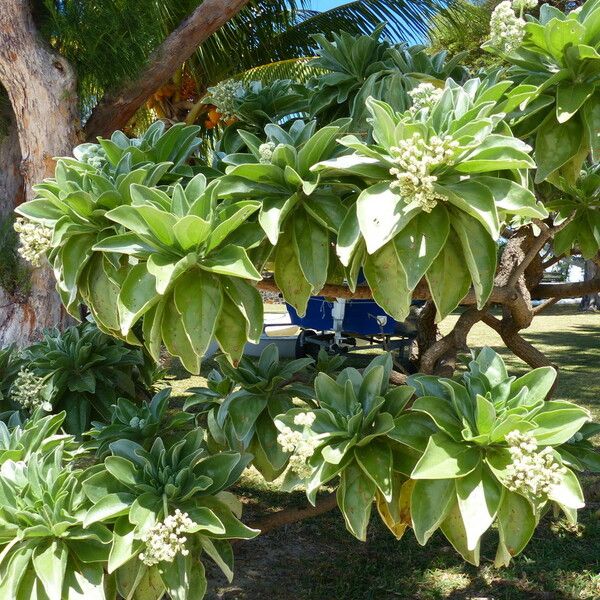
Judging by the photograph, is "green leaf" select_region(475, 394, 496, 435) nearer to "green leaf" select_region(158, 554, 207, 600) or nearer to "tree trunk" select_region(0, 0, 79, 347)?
"green leaf" select_region(158, 554, 207, 600)

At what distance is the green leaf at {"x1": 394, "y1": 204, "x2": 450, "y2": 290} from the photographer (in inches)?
49.8

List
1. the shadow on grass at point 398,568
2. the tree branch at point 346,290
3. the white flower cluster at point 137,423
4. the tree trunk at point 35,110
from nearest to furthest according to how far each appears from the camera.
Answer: the tree branch at point 346,290
the white flower cluster at point 137,423
the shadow on grass at point 398,568
the tree trunk at point 35,110

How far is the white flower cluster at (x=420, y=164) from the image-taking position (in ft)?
3.90

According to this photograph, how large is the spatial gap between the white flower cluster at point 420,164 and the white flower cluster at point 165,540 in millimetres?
813

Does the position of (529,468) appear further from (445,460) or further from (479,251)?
(479,251)

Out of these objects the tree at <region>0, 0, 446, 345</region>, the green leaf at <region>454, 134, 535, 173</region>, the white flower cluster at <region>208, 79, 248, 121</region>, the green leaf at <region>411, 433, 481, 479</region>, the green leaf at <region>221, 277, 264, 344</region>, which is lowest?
the green leaf at <region>411, 433, 481, 479</region>

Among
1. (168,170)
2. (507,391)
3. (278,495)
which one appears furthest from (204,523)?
(278,495)

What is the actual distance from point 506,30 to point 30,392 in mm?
1629

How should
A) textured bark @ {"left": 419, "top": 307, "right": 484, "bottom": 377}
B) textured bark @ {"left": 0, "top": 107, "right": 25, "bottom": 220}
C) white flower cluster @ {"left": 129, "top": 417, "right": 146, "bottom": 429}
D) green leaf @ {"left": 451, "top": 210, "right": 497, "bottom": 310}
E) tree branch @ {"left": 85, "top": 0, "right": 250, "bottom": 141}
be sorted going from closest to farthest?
green leaf @ {"left": 451, "top": 210, "right": 497, "bottom": 310} → white flower cluster @ {"left": 129, "top": 417, "right": 146, "bottom": 429} → textured bark @ {"left": 419, "top": 307, "right": 484, "bottom": 377} → tree branch @ {"left": 85, "top": 0, "right": 250, "bottom": 141} → textured bark @ {"left": 0, "top": 107, "right": 25, "bottom": 220}

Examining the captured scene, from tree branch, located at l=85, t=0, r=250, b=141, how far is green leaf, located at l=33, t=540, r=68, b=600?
3.29 m

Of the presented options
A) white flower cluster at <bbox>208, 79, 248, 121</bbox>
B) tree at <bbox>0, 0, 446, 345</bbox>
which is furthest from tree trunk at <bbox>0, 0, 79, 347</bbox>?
white flower cluster at <bbox>208, 79, 248, 121</bbox>

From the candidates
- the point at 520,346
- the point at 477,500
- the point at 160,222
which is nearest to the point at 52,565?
the point at 160,222

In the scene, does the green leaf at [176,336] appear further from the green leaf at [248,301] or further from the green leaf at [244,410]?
the green leaf at [244,410]

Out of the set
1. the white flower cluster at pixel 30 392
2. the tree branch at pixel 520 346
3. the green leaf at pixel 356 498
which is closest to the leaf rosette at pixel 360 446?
the green leaf at pixel 356 498
